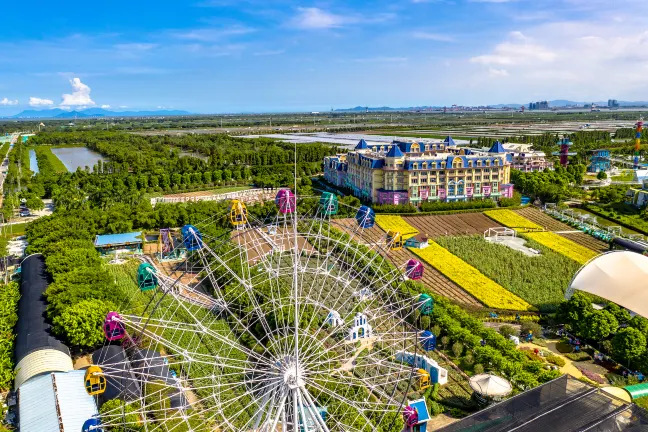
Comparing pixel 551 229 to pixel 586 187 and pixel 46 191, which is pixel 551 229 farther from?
pixel 46 191

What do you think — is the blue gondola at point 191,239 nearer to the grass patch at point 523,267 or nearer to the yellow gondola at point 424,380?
the yellow gondola at point 424,380

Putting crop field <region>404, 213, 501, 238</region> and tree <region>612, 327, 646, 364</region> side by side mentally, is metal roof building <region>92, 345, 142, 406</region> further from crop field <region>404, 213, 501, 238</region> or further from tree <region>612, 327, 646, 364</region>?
crop field <region>404, 213, 501, 238</region>

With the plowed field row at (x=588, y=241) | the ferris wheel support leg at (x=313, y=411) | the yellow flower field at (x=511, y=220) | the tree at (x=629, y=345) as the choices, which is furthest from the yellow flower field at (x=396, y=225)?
the ferris wheel support leg at (x=313, y=411)

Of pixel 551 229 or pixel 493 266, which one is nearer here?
pixel 493 266

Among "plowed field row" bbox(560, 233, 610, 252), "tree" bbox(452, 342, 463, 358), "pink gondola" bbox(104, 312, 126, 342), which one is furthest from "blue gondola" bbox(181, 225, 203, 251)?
"plowed field row" bbox(560, 233, 610, 252)

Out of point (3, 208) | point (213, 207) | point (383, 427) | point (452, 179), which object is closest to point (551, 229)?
point (452, 179)

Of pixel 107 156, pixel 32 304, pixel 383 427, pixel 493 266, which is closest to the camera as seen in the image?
pixel 383 427
